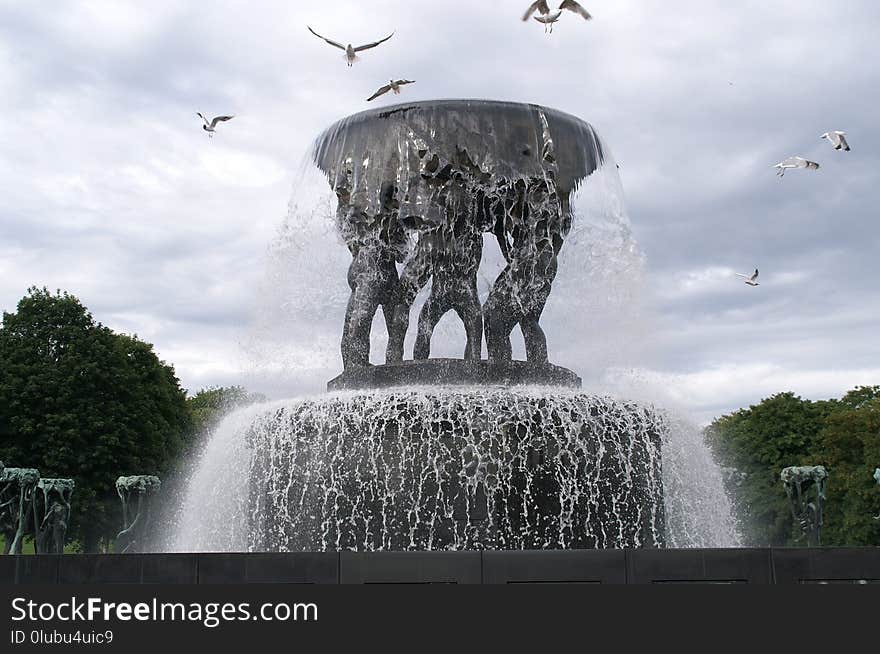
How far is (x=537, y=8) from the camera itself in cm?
1583

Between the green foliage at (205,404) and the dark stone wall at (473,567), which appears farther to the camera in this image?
the green foliage at (205,404)

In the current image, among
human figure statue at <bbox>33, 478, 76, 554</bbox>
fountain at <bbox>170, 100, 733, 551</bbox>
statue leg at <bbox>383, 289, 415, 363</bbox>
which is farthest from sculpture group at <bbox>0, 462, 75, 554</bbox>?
statue leg at <bbox>383, 289, 415, 363</bbox>

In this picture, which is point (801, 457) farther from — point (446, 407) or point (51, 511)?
point (446, 407)

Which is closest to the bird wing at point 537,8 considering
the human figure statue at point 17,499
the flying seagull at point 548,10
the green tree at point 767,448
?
the flying seagull at point 548,10

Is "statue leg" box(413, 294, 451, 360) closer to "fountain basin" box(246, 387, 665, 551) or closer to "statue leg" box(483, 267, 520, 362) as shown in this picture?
"statue leg" box(483, 267, 520, 362)

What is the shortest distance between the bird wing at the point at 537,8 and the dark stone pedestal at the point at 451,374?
5.05 meters

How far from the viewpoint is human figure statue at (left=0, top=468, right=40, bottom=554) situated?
58.3ft

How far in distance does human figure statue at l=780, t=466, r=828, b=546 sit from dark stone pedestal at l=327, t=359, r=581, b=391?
5.66 m

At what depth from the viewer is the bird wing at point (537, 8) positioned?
1569 centimetres

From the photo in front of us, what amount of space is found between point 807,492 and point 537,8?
389 inches

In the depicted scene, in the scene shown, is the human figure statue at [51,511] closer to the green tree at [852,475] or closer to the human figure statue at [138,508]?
the human figure statue at [138,508]

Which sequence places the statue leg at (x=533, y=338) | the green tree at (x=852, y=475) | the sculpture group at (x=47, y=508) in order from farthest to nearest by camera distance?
the green tree at (x=852, y=475) < the sculpture group at (x=47, y=508) < the statue leg at (x=533, y=338)

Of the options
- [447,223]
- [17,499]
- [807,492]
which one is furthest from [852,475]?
[17,499]

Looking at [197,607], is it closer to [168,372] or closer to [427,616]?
[427,616]
